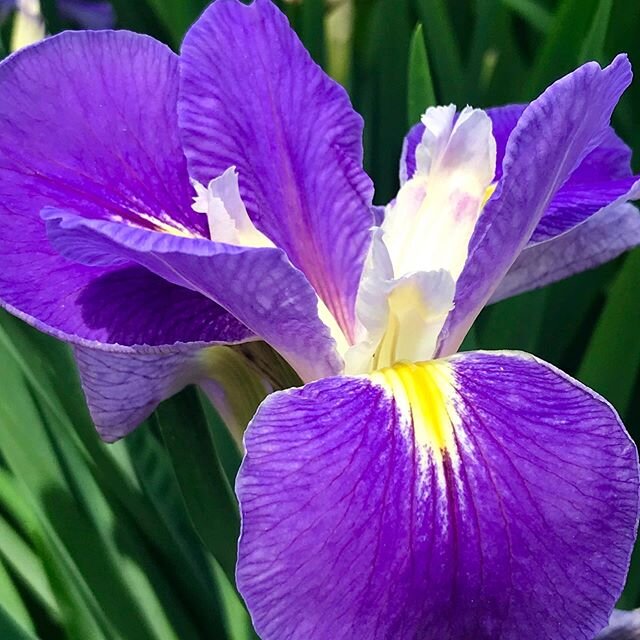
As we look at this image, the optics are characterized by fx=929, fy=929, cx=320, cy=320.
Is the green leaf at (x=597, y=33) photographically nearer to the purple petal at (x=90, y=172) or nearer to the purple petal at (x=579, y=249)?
the purple petal at (x=579, y=249)

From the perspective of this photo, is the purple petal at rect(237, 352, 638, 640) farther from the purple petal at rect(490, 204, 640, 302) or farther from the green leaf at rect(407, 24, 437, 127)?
the green leaf at rect(407, 24, 437, 127)

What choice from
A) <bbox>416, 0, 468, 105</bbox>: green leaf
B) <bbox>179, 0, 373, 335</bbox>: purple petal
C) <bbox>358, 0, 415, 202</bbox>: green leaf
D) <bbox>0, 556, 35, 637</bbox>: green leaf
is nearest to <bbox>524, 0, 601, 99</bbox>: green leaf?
<bbox>416, 0, 468, 105</bbox>: green leaf

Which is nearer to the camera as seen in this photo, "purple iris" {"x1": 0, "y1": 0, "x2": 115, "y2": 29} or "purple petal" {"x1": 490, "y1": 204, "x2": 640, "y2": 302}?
"purple petal" {"x1": 490, "y1": 204, "x2": 640, "y2": 302}

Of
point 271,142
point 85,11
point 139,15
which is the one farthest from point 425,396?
point 85,11

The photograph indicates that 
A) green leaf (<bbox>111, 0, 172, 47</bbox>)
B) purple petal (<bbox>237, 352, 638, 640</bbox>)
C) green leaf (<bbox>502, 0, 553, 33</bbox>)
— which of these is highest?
green leaf (<bbox>111, 0, 172, 47</bbox>)

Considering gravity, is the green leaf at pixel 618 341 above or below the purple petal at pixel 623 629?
above

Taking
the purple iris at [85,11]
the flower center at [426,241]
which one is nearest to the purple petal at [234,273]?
the flower center at [426,241]

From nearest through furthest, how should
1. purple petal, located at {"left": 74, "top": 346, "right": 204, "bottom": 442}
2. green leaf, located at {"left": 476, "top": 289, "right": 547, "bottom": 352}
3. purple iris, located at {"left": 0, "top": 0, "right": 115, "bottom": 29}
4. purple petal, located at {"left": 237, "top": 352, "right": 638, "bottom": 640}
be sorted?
purple petal, located at {"left": 237, "top": 352, "right": 638, "bottom": 640}
purple petal, located at {"left": 74, "top": 346, "right": 204, "bottom": 442}
green leaf, located at {"left": 476, "top": 289, "right": 547, "bottom": 352}
purple iris, located at {"left": 0, "top": 0, "right": 115, "bottom": 29}
